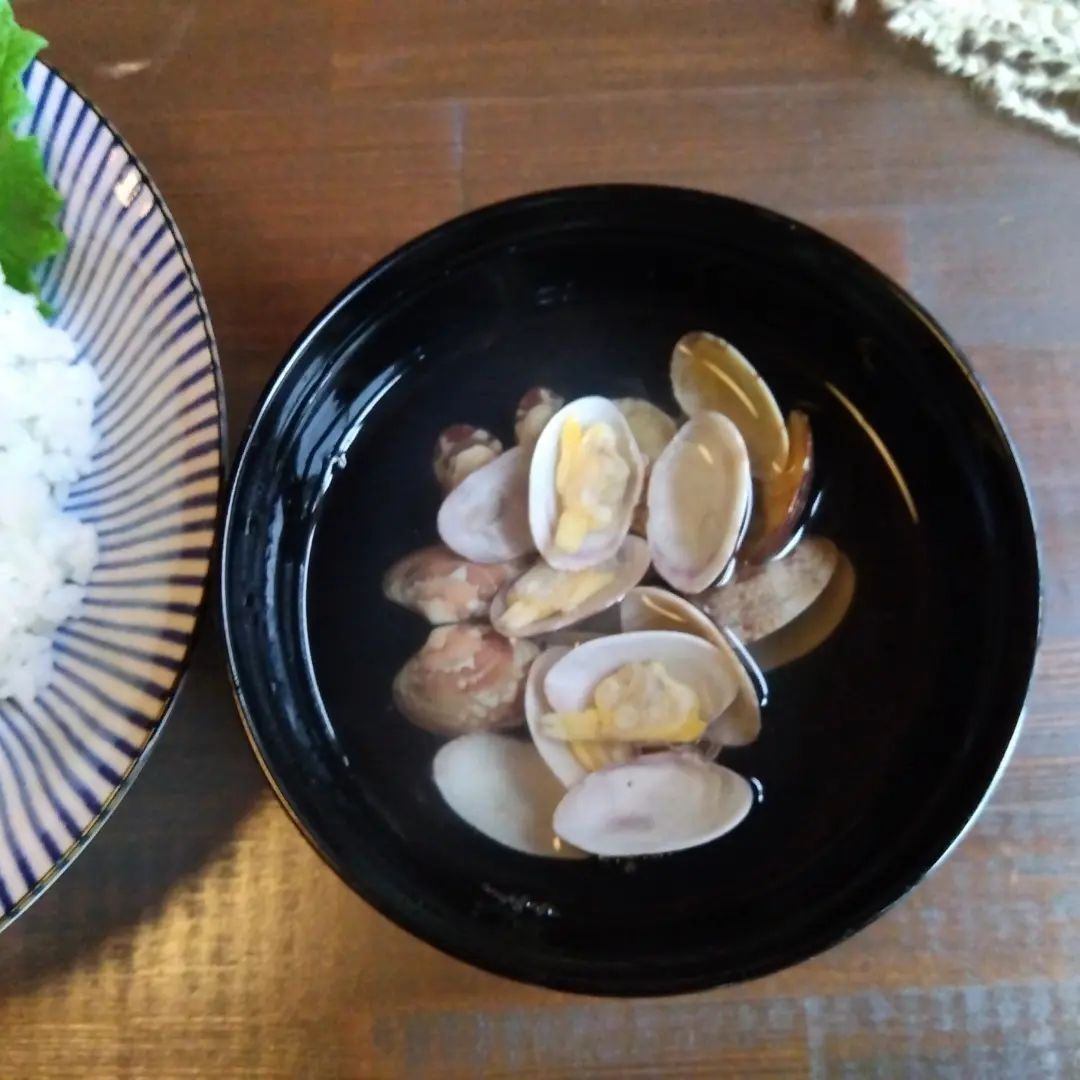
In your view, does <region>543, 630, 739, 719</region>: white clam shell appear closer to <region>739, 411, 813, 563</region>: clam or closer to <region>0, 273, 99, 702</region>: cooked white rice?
<region>739, 411, 813, 563</region>: clam

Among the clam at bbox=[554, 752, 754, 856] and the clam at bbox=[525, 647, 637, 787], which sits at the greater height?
the clam at bbox=[525, 647, 637, 787]

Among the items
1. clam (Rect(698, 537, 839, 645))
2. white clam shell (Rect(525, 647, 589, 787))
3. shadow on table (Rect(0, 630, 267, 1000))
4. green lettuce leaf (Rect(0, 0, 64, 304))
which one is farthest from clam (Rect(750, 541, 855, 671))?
green lettuce leaf (Rect(0, 0, 64, 304))

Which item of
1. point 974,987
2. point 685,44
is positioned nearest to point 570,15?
point 685,44

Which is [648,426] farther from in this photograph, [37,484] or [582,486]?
[37,484]

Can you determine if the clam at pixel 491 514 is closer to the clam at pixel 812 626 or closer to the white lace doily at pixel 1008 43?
the clam at pixel 812 626

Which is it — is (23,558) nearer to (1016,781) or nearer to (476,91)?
(476,91)

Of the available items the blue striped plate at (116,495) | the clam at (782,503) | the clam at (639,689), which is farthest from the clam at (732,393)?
the blue striped plate at (116,495)
